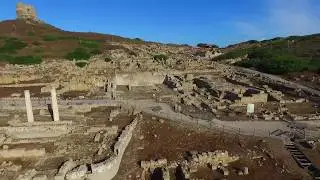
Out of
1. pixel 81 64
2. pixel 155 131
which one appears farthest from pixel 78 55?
pixel 155 131

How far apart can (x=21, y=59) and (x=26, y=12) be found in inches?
1711

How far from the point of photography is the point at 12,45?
6106 centimetres

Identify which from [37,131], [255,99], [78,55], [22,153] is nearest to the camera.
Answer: [22,153]

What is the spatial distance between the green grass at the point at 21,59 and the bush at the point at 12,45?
3366 mm

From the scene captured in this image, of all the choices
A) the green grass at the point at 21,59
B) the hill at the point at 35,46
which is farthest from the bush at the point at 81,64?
the green grass at the point at 21,59

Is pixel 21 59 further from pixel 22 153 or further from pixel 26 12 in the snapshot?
pixel 26 12

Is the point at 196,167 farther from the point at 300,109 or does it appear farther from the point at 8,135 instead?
the point at 300,109

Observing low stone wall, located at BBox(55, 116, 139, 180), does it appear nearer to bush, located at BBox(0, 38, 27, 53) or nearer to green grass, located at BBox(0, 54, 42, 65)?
green grass, located at BBox(0, 54, 42, 65)

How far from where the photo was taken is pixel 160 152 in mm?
22281

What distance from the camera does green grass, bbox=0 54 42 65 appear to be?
52844 millimetres

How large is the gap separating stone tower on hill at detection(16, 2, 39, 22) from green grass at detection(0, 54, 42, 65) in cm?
3820

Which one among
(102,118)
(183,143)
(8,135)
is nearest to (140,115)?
(102,118)

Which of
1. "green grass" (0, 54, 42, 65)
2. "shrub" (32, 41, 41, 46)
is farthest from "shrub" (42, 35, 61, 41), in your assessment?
"green grass" (0, 54, 42, 65)

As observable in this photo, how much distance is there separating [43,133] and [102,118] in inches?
184
